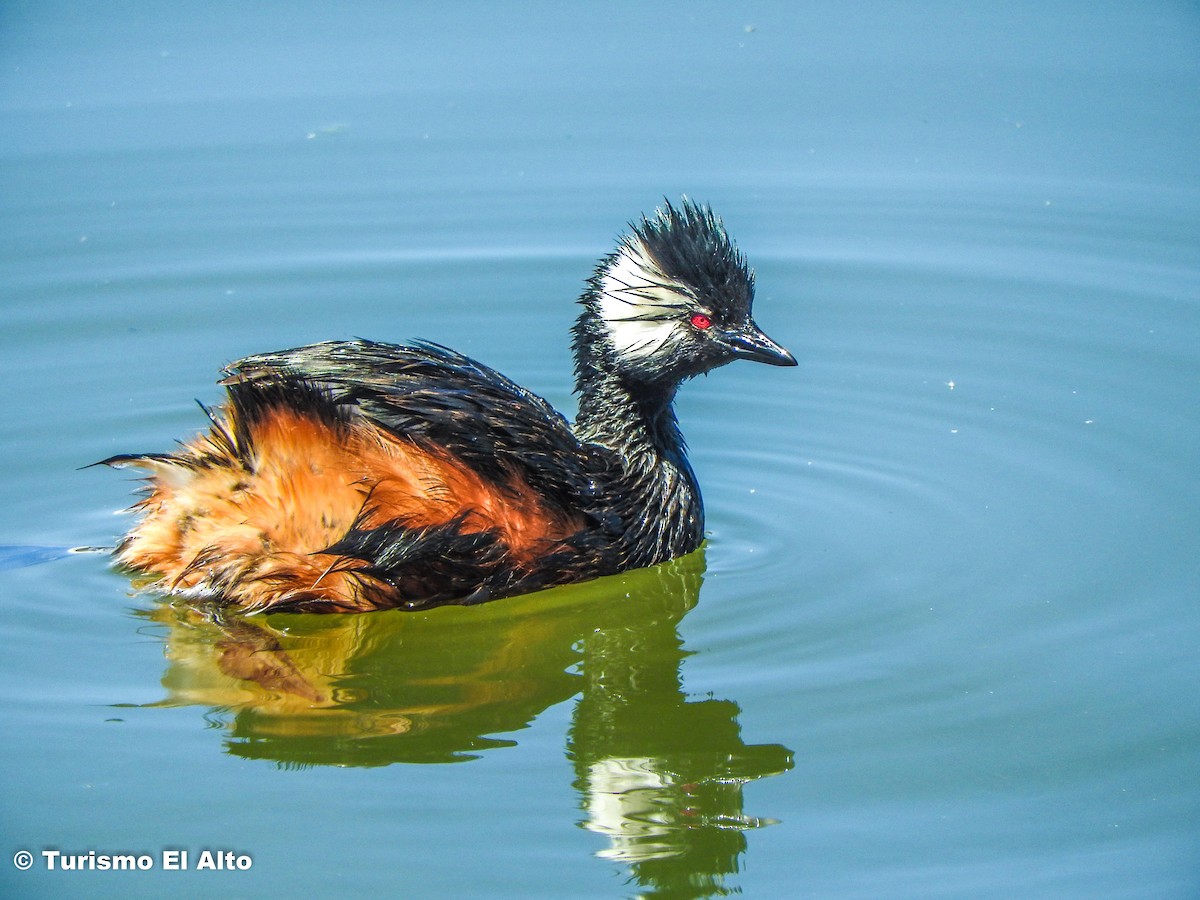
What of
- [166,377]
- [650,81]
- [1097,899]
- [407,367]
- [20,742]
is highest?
[650,81]

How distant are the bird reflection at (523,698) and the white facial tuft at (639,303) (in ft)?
3.18

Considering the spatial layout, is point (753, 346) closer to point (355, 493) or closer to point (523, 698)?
point (355, 493)

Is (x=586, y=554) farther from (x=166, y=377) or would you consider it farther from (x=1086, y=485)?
(x=166, y=377)

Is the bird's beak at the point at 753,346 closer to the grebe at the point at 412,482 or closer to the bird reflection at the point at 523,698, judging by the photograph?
the grebe at the point at 412,482

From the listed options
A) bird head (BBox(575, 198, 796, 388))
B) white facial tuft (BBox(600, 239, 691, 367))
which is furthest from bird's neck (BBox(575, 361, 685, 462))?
white facial tuft (BBox(600, 239, 691, 367))

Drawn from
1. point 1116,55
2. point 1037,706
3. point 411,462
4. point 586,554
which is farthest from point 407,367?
point 1116,55

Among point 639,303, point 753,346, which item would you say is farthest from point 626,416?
point 753,346

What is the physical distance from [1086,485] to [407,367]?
9.40 feet

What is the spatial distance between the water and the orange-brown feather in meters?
0.20

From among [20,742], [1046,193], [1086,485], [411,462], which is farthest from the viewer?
[1046,193]

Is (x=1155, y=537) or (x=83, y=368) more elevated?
(x=83, y=368)

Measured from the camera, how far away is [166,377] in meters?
8.37

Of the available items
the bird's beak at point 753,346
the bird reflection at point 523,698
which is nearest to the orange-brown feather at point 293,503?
the bird reflection at point 523,698

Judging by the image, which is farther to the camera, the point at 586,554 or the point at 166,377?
the point at 166,377
